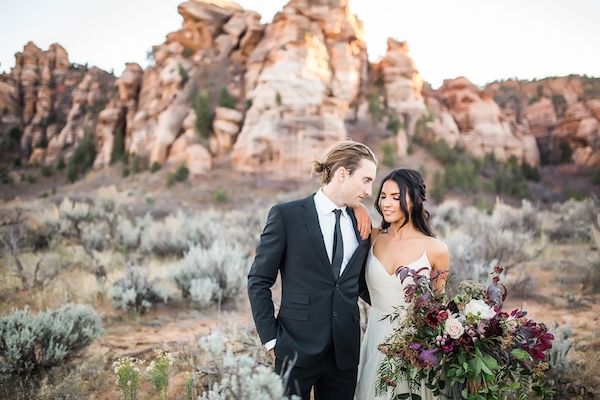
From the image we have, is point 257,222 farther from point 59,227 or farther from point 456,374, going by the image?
point 456,374

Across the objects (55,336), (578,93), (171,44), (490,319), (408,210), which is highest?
(171,44)

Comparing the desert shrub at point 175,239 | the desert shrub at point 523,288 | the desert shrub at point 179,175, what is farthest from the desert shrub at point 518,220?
the desert shrub at point 179,175

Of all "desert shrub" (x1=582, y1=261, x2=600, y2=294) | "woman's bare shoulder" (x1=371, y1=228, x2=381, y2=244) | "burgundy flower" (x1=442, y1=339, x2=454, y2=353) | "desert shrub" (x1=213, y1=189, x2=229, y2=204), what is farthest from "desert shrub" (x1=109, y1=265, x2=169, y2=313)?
"desert shrub" (x1=213, y1=189, x2=229, y2=204)

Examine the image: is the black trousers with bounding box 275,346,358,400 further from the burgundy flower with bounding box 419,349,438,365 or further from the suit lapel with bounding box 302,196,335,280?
the burgundy flower with bounding box 419,349,438,365

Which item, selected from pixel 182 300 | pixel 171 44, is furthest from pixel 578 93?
pixel 182 300

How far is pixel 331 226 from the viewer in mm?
2285

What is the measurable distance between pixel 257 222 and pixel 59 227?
225 inches

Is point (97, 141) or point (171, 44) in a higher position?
point (171, 44)

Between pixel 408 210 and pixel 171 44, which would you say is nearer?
pixel 408 210

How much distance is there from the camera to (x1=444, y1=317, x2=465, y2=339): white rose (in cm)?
164

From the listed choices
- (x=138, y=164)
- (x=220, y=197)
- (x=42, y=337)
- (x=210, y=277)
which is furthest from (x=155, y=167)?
(x=42, y=337)

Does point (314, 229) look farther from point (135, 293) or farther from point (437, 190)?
point (437, 190)

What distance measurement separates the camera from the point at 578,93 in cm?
4247

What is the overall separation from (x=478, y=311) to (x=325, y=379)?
3.32 ft
